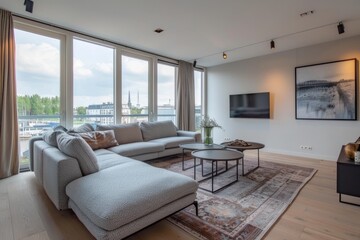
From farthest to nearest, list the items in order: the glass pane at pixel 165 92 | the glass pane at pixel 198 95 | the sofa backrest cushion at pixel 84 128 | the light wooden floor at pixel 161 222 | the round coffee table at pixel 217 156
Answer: the glass pane at pixel 198 95
the glass pane at pixel 165 92
the sofa backrest cushion at pixel 84 128
the round coffee table at pixel 217 156
the light wooden floor at pixel 161 222

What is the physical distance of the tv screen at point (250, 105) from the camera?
509cm

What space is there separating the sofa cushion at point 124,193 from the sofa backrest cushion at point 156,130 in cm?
237

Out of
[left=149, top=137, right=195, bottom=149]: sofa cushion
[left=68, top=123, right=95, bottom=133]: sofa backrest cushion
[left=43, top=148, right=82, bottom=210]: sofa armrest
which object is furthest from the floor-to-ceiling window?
[left=43, top=148, right=82, bottom=210]: sofa armrest

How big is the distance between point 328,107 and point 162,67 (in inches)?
160

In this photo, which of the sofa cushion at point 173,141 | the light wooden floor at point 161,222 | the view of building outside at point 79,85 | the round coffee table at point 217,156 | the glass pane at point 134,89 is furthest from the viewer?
the glass pane at point 134,89

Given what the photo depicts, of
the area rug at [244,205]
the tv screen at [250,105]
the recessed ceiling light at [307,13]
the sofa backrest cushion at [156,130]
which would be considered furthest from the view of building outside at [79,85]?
the recessed ceiling light at [307,13]

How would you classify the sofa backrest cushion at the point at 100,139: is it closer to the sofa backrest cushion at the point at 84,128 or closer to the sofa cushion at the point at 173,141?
the sofa backrest cushion at the point at 84,128

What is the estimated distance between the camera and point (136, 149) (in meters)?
3.48

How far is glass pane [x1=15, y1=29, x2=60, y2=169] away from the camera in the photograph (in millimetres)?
3322

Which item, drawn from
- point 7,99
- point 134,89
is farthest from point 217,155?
point 7,99

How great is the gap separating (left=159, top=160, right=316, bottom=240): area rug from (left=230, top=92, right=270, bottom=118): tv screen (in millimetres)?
2050

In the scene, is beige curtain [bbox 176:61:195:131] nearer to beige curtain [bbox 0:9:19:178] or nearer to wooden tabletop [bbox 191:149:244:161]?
wooden tabletop [bbox 191:149:244:161]

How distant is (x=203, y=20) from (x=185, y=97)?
273 centimetres

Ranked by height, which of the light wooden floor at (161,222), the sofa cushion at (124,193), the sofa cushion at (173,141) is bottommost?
the light wooden floor at (161,222)
